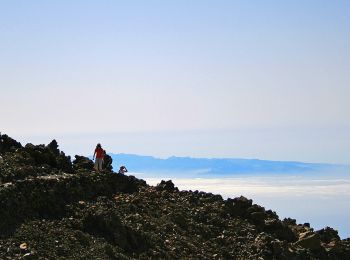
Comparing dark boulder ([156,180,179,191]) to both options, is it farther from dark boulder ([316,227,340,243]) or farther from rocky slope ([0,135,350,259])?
dark boulder ([316,227,340,243])

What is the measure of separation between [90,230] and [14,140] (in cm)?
857

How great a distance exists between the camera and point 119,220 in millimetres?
20938

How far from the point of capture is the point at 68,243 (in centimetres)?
1848

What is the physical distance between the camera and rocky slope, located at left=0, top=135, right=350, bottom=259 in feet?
61.6

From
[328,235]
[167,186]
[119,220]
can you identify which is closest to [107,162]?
[167,186]

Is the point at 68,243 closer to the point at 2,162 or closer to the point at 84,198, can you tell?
the point at 84,198

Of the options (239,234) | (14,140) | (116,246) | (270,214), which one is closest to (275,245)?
(239,234)

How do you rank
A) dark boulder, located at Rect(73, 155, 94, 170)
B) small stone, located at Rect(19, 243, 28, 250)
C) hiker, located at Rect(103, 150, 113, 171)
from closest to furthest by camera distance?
1. small stone, located at Rect(19, 243, 28, 250)
2. dark boulder, located at Rect(73, 155, 94, 170)
3. hiker, located at Rect(103, 150, 113, 171)

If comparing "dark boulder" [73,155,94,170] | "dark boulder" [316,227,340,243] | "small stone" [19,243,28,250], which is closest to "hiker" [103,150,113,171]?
"dark boulder" [73,155,94,170]

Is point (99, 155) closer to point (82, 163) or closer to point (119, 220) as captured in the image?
point (82, 163)

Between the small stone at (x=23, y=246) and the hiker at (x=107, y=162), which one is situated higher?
the hiker at (x=107, y=162)

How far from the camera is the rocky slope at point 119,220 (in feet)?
61.6

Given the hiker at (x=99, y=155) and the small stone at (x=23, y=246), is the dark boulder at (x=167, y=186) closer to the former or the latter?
the hiker at (x=99, y=155)

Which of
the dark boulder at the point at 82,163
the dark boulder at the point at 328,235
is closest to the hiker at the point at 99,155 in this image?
the dark boulder at the point at 82,163
